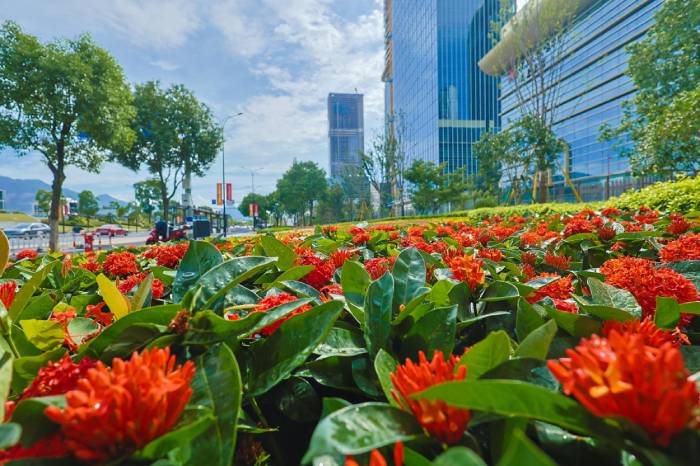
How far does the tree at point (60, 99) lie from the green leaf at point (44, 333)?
16.0 m

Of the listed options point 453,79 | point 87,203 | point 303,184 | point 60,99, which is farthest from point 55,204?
point 87,203

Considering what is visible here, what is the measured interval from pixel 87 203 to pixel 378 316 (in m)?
73.3

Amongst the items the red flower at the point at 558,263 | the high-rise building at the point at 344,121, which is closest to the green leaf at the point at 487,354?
the red flower at the point at 558,263

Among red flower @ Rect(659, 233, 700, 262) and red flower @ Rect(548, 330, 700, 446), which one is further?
red flower @ Rect(659, 233, 700, 262)

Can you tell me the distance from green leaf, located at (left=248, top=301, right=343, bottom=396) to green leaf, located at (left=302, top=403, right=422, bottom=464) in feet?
0.46

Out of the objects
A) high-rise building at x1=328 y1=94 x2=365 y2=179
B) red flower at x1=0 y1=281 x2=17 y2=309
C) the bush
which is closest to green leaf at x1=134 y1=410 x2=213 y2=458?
red flower at x1=0 y1=281 x2=17 y2=309

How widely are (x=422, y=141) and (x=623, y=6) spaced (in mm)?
25896

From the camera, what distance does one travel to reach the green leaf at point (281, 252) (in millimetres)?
1190

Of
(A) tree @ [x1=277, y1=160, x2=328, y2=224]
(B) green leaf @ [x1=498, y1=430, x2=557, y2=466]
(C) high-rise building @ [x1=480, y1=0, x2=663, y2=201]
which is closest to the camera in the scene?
(B) green leaf @ [x1=498, y1=430, x2=557, y2=466]

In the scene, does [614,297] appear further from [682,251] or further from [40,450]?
[40,450]

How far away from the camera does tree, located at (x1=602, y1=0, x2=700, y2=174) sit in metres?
9.22

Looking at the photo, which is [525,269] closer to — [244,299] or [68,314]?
[244,299]

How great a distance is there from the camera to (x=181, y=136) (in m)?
21.1

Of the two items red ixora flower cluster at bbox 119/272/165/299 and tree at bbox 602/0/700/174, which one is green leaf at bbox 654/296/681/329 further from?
tree at bbox 602/0/700/174
